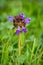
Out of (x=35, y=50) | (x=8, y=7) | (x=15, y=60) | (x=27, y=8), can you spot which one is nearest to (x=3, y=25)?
(x=35, y=50)

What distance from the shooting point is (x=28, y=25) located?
305cm

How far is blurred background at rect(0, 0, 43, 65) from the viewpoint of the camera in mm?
2121

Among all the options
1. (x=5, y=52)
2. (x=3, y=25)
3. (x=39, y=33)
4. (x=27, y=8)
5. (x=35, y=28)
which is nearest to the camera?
(x=5, y=52)

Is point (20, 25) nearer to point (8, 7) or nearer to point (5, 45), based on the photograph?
point (5, 45)

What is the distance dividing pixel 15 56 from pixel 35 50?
0.76ft

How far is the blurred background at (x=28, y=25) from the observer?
212 cm

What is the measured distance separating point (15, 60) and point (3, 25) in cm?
60

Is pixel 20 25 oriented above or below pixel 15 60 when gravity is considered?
above

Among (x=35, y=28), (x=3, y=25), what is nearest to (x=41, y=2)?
(x=35, y=28)

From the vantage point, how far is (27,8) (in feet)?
13.2

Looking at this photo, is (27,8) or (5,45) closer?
(5,45)

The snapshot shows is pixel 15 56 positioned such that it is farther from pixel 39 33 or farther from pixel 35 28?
pixel 35 28

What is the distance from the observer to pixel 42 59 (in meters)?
2.18

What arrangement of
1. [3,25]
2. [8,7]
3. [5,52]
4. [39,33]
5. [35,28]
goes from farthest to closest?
[8,7] → [35,28] → [39,33] → [3,25] → [5,52]
